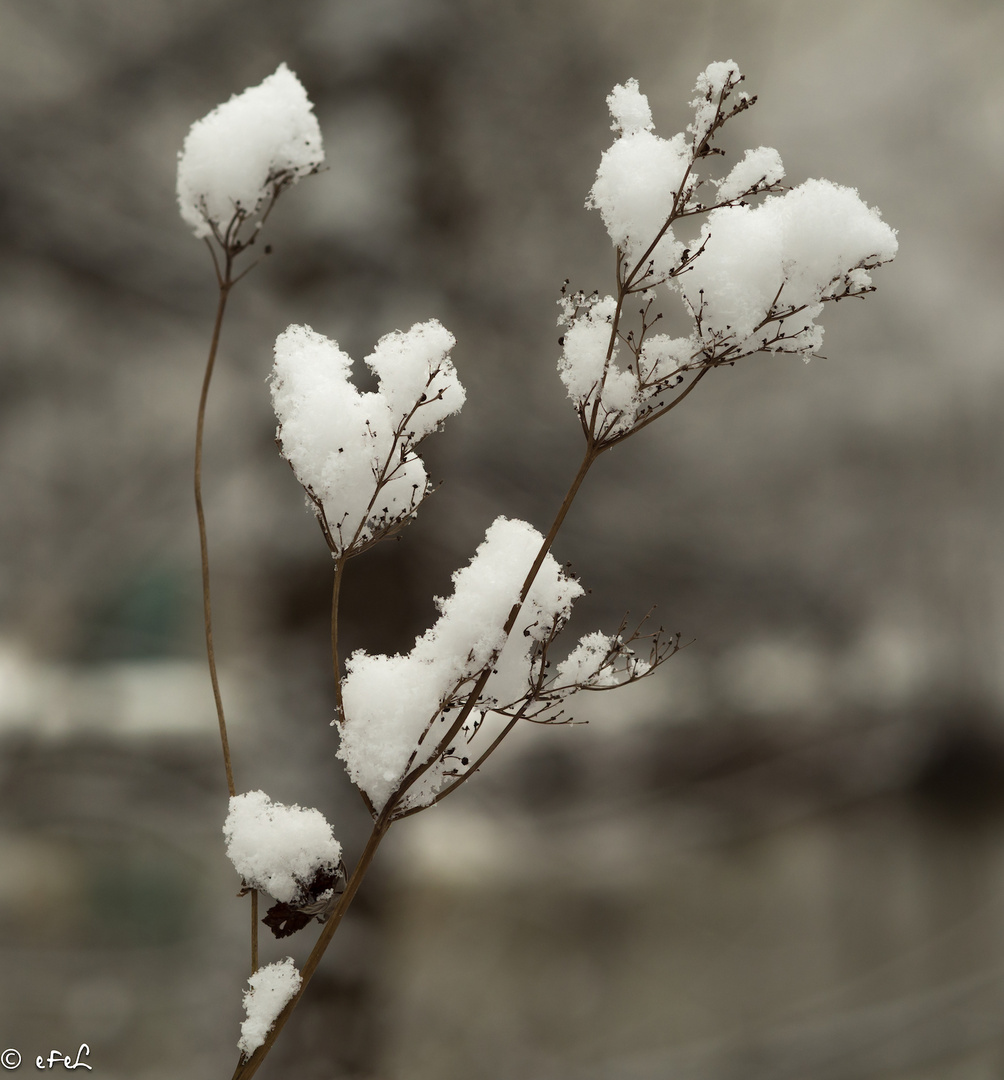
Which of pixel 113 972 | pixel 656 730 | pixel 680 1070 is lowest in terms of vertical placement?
pixel 680 1070

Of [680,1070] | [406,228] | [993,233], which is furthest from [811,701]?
[406,228]

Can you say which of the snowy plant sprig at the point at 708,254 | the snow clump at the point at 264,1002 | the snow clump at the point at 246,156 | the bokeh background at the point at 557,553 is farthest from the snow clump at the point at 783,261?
the bokeh background at the point at 557,553

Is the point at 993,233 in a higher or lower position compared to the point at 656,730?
higher

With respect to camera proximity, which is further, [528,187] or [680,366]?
[528,187]

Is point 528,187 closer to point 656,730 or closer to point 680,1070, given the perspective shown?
Answer: point 656,730

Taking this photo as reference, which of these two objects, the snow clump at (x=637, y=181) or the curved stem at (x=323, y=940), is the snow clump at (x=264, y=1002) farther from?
the snow clump at (x=637, y=181)

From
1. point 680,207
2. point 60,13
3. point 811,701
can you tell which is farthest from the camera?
point 811,701

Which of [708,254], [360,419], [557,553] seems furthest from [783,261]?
[557,553]
